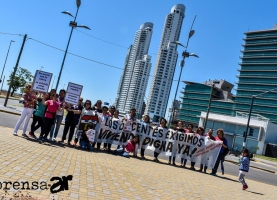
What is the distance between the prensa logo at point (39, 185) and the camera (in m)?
4.23

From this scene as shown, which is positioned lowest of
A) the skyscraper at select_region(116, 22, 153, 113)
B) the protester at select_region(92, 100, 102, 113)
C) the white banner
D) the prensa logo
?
the prensa logo

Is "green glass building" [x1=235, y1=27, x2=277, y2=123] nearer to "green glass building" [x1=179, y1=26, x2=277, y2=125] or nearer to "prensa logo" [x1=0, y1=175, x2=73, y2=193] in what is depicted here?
"green glass building" [x1=179, y1=26, x2=277, y2=125]

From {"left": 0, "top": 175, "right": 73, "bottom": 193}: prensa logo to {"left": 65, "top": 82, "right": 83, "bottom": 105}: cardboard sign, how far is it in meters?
6.40

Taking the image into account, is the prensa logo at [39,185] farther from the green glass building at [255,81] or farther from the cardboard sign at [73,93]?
the green glass building at [255,81]

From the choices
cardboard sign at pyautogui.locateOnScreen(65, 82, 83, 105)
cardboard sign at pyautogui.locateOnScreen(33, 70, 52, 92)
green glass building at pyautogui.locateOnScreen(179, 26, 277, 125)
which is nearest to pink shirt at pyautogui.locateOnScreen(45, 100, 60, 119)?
cardboard sign at pyautogui.locateOnScreen(65, 82, 83, 105)

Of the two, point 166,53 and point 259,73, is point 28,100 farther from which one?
point 259,73

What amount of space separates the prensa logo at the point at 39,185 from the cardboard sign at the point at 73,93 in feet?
21.0

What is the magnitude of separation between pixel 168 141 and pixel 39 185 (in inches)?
345

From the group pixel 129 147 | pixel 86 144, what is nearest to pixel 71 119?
pixel 86 144

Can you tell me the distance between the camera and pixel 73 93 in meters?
11.6

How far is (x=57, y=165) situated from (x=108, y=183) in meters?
1.42

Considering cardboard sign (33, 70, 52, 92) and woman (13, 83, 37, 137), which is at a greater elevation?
cardboard sign (33, 70, 52, 92)

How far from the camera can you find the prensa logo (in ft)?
13.9

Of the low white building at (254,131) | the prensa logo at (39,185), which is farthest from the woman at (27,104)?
the low white building at (254,131)
